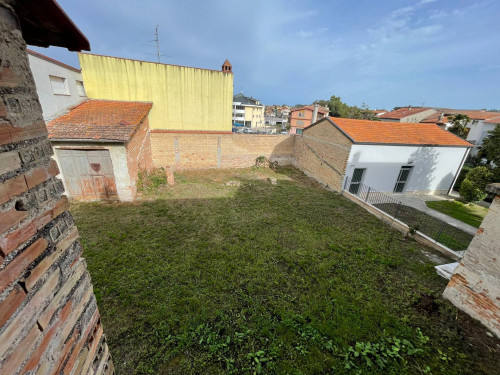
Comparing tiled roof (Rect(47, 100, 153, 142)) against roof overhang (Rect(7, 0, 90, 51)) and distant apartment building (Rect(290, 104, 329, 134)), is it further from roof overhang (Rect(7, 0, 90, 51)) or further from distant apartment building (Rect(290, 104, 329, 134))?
distant apartment building (Rect(290, 104, 329, 134))

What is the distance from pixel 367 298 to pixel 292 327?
81.1 inches

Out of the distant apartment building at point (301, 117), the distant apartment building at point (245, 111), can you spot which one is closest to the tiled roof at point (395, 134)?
the distant apartment building at point (301, 117)

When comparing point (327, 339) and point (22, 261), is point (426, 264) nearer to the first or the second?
point (327, 339)

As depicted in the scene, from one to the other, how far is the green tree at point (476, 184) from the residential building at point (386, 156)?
1570mm

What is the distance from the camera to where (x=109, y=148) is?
825cm

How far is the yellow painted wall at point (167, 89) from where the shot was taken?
40.1ft

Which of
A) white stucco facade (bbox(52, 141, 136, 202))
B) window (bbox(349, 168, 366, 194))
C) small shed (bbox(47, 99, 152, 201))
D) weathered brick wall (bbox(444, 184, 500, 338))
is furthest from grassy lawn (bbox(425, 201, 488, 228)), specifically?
small shed (bbox(47, 99, 152, 201))

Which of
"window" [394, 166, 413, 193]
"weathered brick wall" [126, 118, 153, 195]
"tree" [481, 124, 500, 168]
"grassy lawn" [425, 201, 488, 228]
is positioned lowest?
"grassy lawn" [425, 201, 488, 228]

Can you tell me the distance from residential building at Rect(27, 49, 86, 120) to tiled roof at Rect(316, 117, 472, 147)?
1367 cm

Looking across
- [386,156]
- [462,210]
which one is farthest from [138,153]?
[462,210]

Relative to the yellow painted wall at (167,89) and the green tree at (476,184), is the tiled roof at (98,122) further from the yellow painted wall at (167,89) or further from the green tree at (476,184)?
the green tree at (476,184)

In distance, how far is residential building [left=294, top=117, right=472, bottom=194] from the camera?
1148cm

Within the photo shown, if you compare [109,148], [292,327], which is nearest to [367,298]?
[292,327]

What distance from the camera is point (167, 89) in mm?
13438
